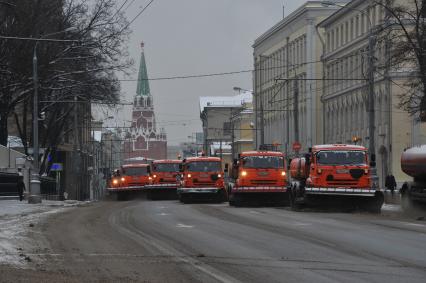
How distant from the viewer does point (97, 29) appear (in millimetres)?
50688

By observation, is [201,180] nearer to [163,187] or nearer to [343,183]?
[163,187]

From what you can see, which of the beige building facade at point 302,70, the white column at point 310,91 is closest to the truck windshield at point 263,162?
the beige building facade at point 302,70

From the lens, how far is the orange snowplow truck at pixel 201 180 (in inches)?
1629

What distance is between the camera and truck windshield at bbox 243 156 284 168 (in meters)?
36.2

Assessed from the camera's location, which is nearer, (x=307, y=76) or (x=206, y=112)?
(x=307, y=76)

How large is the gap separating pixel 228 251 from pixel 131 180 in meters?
39.3

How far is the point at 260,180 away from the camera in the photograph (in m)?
35.7

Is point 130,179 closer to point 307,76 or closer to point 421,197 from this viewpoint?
point 421,197

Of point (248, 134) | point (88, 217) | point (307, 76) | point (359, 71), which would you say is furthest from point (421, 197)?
point (248, 134)

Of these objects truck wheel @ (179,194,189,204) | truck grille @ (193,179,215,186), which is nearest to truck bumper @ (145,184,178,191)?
truck wheel @ (179,194,189,204)

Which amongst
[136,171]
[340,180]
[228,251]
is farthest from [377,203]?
[136,171]

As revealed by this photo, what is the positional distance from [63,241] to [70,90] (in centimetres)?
3676

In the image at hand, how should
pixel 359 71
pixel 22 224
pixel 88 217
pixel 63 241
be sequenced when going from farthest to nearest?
1. pixel 359 71
2. pixel 88 217
3. pixel 22 224
4. pixel 63 241

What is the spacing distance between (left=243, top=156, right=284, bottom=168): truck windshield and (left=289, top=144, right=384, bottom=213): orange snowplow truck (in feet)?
13.9
